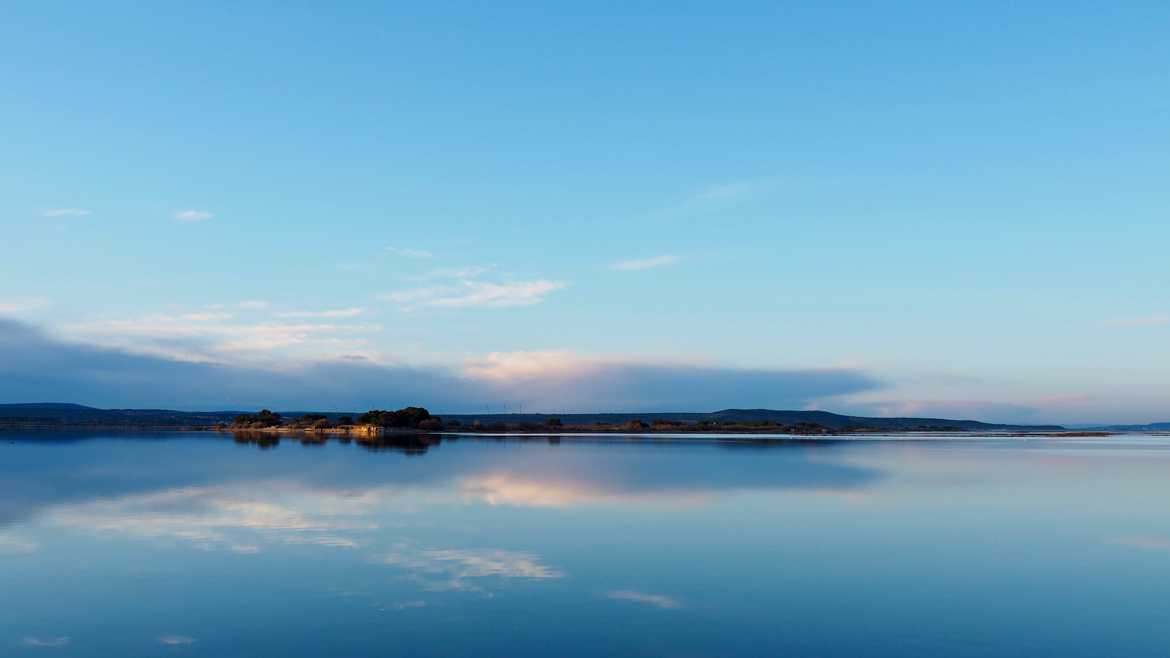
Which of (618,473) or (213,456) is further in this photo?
(213,456)

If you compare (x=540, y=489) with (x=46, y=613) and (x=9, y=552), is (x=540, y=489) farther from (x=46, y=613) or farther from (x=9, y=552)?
(x=46, y=613)

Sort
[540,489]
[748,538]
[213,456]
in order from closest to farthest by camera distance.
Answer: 1. [748,538]
2. [540,489]
3. [213,456]

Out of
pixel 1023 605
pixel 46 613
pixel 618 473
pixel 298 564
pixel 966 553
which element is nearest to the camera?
pixel 46 613

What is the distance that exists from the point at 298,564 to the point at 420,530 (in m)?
3.95

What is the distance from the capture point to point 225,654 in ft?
31.8

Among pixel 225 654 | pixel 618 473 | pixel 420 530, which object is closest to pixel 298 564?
pixel 420 530

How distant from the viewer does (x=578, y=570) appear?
47.2 ft

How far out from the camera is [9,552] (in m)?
15.6

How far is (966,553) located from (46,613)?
1575cm

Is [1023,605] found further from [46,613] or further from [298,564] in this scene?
[46,613]

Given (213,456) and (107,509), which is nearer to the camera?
(107,509)

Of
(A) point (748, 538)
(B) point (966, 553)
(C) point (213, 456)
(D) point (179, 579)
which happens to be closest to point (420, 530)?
(D) point (179, 579)

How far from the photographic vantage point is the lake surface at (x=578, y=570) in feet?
34.2

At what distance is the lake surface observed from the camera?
34.2ft
